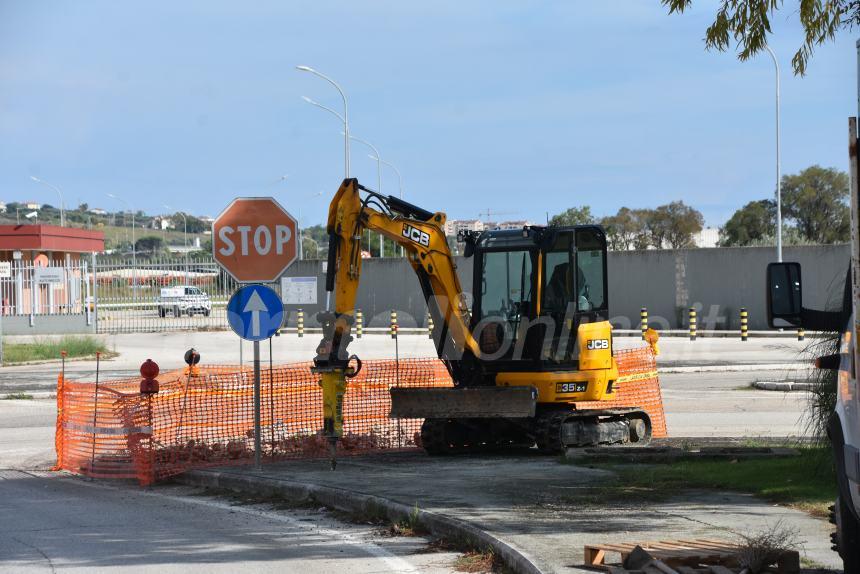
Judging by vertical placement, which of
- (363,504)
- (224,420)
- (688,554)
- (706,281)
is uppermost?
(706,281)

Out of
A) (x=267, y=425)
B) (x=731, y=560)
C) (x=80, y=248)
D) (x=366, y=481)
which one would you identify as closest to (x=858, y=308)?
(x=731, y=560)

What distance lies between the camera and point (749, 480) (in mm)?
11359

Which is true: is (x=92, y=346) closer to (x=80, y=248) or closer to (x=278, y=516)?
(x=80, y=248)

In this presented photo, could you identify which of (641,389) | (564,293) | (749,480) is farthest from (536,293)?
(641,389)

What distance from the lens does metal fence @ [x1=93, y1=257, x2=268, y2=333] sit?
49.7 m

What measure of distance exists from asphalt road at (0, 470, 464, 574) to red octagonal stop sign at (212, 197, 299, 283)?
8.97 ft

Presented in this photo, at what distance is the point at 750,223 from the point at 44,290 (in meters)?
52.7

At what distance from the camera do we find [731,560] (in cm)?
748

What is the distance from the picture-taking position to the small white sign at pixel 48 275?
156 ft

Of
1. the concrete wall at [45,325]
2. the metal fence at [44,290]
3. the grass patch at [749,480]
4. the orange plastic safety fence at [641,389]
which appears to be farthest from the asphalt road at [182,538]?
the concrete wall at [45,325]

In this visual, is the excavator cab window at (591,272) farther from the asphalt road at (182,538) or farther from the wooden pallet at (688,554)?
the wooden pallet at (688,554)

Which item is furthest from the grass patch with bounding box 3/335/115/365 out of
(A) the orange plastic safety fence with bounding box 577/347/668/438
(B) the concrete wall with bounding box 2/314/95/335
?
(A) the orange plastic safety fence with bounding box 577/347/668/438

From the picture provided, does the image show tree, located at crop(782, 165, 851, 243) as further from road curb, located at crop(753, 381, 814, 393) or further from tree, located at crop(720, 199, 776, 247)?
road curb, located at crop(753, 381, 814, 393)

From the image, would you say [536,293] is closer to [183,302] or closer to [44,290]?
[44,290]
